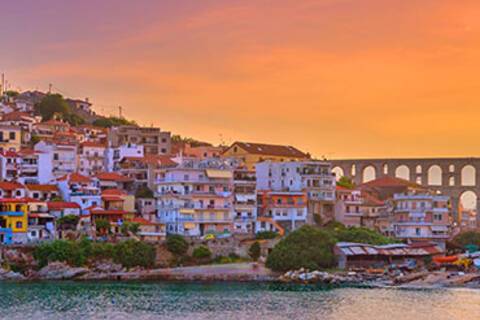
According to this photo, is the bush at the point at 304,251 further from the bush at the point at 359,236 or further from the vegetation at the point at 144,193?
the vegetation at the point at 144,193

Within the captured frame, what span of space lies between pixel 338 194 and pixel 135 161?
16876mm

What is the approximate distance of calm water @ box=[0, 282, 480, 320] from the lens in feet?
118

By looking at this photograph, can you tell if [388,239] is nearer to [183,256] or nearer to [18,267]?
[183,256]

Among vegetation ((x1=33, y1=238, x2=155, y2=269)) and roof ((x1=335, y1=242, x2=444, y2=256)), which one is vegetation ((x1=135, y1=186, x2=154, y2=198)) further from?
roof ((x1=335, y1=242, x2=444, y2=256))

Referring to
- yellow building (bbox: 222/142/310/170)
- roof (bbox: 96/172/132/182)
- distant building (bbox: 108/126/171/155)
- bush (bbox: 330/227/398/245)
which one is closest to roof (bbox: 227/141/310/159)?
yellow building (bbox: 222/142/310/170)

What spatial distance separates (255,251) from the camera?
2167 inches

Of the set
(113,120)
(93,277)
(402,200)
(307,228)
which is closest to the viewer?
(93,277)

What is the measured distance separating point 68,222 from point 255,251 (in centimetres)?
1275

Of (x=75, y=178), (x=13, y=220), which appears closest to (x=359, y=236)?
(x=75, y=178)

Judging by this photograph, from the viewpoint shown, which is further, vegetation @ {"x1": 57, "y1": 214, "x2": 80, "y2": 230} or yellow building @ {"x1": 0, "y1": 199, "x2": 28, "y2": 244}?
vegetation @ {"x1": 57, "y1": 214, "x2": 80, "y2": 230}

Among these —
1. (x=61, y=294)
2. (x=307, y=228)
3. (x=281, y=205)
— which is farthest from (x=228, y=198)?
(x=61, y=294)

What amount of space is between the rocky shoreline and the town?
2.07m

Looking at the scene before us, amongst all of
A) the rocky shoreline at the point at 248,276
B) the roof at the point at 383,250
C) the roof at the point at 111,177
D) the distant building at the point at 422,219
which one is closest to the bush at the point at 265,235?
the roof at the point at 383,250

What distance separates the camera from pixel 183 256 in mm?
53375
